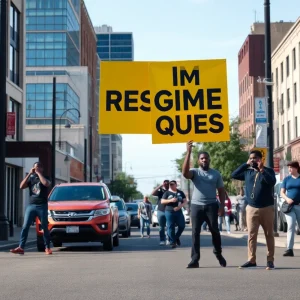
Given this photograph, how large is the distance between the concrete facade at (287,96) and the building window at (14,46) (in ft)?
A: 73.7

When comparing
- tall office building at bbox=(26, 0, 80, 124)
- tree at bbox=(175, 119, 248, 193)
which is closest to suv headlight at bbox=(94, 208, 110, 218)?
tree at bbox=(175, 119, 248, 193)

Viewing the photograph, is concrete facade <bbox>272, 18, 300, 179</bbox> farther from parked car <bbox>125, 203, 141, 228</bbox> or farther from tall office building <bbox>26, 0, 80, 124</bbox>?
tall office building <bbox>26, 0, 80, 124</bbox>

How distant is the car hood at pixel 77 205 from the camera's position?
18641 mm

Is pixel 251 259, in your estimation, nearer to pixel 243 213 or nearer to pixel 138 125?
pixel 138 125

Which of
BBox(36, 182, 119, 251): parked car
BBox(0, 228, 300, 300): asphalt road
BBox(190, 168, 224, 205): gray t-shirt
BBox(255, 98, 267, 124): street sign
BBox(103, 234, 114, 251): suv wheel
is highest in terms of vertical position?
BBox(255, 98, 267, 124): street sign

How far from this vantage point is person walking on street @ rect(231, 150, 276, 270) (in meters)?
12.3

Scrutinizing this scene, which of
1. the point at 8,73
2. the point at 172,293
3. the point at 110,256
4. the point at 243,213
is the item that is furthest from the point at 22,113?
the point at 172,293

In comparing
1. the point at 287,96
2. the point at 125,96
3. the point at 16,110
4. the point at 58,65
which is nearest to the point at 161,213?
the point at 125,96

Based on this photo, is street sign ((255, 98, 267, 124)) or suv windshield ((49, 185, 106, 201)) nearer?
suv windshield ((49, 185, 106, 201))

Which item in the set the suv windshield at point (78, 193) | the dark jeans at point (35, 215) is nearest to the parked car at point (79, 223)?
the suv windshield at point (78, 193)

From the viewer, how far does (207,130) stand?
50.0ft

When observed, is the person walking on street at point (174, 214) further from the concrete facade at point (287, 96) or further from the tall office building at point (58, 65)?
the tall office building at point (58, 65)

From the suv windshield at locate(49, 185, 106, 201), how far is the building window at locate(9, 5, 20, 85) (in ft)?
87.8

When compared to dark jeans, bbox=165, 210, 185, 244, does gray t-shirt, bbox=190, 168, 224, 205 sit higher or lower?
higher
